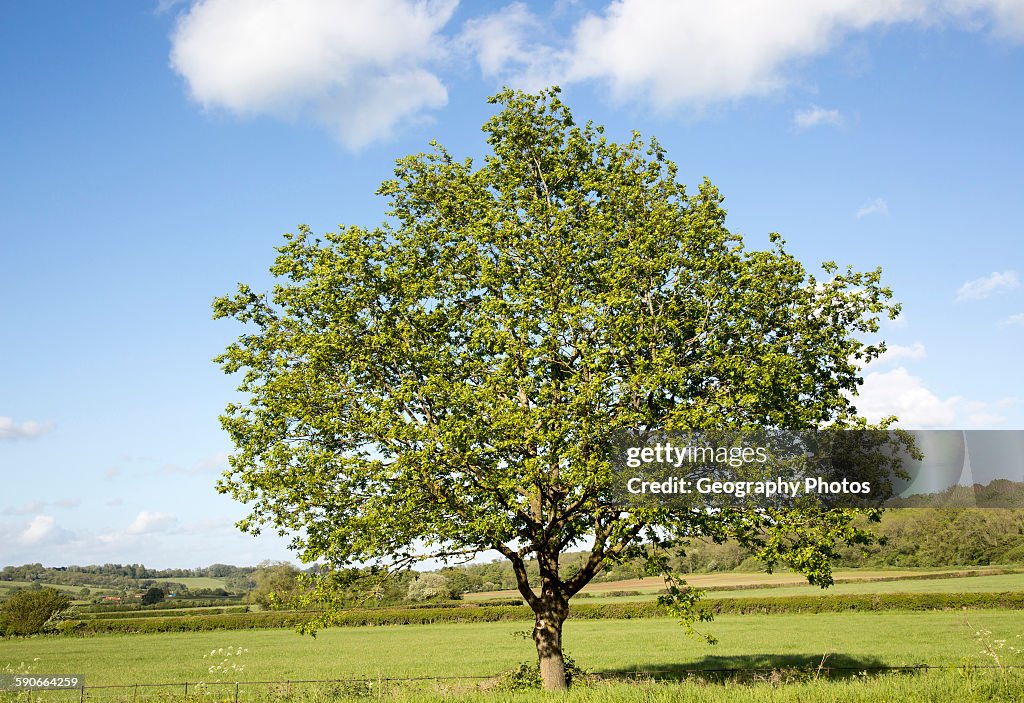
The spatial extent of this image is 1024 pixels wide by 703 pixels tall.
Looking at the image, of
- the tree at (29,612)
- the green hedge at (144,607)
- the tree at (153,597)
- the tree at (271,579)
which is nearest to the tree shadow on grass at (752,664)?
the tree at (271,579)

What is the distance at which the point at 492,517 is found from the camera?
18672 mm

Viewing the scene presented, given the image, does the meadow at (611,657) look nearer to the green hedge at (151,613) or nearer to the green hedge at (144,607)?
the green hedge at (151,613)

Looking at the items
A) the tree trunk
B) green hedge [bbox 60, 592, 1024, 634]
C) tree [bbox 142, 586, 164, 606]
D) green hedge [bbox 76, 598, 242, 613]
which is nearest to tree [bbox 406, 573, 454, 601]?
green hedge [bbox 60, 592, 1024, 634]

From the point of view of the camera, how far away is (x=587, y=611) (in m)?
73.8

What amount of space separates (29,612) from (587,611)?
6094 cm

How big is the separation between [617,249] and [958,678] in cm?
1297

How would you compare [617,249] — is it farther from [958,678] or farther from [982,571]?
[982,571]

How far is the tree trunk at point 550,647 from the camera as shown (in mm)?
21297

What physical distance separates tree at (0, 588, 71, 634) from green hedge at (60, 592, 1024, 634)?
3225mm

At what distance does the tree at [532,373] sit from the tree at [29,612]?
7849 centimetres

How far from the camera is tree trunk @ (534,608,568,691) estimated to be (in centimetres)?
2130

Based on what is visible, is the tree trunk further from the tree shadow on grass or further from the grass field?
the grass field

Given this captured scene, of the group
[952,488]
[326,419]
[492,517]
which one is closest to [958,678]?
→ [952,488]

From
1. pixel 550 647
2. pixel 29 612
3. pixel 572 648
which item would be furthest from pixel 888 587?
pixel 29 612
